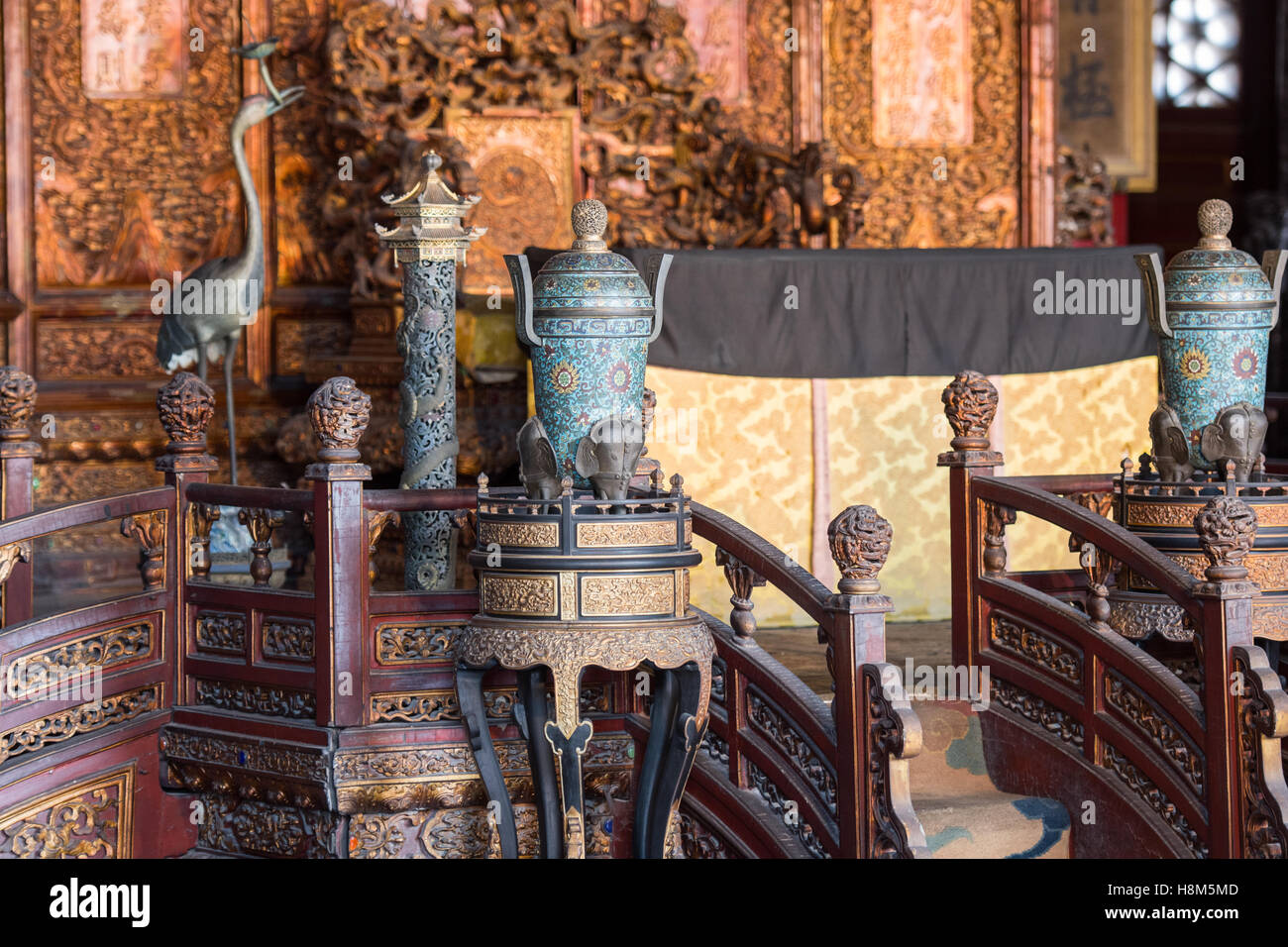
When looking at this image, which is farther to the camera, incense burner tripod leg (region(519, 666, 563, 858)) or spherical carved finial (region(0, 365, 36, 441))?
spherical carved finial (region(0, 365, 36, 441))

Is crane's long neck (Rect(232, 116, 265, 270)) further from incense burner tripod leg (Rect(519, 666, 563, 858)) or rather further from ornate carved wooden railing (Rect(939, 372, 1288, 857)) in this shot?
incense burner tripod leg (Rect(519, 666, 563, 858))

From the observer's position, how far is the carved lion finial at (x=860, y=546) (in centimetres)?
397

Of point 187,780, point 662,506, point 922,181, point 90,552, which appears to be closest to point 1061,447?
point 922,181

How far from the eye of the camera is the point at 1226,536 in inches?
164

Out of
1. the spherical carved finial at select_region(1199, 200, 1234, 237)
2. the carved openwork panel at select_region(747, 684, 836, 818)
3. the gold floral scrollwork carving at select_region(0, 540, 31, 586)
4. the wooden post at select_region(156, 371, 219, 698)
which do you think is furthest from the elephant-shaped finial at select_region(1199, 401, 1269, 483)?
the gold floral scrollwork carving at select_region(0, 540, 31, 586)

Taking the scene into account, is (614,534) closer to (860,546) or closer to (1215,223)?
(860,546)

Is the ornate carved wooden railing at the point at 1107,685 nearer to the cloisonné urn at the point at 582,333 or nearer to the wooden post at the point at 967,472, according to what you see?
the wooden post at the point at 967,472

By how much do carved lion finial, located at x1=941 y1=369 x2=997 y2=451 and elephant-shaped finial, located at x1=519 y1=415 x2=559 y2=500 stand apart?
5.08 ft

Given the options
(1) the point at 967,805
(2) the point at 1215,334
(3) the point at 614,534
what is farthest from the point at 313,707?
(2) the point at 1215,334

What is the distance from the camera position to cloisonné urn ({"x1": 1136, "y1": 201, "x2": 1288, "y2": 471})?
484 cm

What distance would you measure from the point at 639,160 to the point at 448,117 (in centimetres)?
87

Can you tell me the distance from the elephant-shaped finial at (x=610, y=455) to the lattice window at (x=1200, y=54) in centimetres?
924

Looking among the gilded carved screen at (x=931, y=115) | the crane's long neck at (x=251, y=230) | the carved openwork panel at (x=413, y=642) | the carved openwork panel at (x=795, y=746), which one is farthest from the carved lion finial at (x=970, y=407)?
the gilded carved screen at (x=931, y=115)

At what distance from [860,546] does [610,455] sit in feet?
1.95
